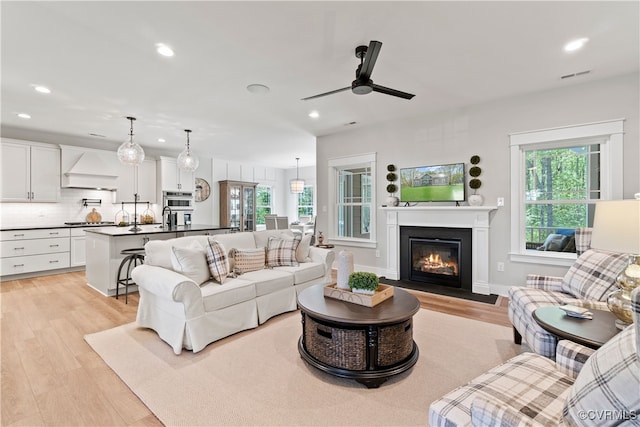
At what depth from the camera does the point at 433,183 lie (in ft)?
15.0

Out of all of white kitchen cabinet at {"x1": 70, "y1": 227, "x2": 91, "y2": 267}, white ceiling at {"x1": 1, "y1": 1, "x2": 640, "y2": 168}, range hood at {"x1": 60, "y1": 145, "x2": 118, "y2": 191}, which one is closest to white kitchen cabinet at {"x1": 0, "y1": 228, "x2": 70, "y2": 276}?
white kitchen cabinet at {"x1": 70, "y1": 227, "x2": 91, "y2": 267}

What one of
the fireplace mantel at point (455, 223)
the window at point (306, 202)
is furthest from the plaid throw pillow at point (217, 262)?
the window at point (306, 202)

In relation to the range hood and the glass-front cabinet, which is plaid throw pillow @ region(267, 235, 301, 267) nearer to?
the range hood

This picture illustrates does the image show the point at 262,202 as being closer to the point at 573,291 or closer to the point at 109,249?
the point at 109,249

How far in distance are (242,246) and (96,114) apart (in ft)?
10.5

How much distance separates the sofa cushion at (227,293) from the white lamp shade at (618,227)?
8.81ft

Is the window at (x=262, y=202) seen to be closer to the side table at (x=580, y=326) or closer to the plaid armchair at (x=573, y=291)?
the plaid armchair at (x=573, y=291)

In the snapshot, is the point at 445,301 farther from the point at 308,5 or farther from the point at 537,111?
the point at 308,5

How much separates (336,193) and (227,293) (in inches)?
138

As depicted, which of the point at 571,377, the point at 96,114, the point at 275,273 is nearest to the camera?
the point at 571,377

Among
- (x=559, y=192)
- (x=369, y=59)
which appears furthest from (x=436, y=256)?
(x=369, y=59)

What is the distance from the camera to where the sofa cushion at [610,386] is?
0.74 metres

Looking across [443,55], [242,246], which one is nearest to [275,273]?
[242,246]

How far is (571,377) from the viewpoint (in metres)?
1.37
